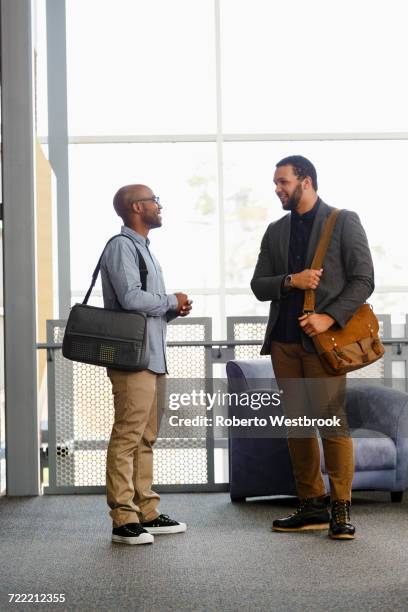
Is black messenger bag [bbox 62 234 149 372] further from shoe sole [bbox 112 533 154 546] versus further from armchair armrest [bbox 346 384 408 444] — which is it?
armchair armrest [bbox 346 384 408 444]

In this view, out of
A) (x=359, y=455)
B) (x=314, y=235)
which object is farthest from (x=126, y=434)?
(x=359, y=455)

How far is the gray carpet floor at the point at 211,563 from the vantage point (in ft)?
9.21

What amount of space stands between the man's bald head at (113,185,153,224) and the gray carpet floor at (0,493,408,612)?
1.32 meters

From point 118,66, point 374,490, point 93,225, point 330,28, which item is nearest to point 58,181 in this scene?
point 93,225

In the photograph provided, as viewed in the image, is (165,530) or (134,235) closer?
(134,235)

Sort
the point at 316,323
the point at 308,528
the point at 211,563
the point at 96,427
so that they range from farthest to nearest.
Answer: the point at 96,427 < the point at 308,528 < the point at 316,323 < the point at 211,563

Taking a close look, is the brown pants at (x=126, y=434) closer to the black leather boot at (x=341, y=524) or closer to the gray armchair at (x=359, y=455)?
the black leather boot at (x=341, y=524)

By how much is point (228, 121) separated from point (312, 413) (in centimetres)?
565

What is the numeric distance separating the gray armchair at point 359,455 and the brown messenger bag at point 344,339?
1.10 meters

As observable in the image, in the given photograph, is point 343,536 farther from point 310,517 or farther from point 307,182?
point 307,182

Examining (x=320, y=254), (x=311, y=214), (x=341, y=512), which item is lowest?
(x=341, y=512)

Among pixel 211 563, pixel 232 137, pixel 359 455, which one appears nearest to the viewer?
pixel 211 563

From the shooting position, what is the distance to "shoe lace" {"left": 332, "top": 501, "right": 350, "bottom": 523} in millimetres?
3658

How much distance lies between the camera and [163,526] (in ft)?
12.9
